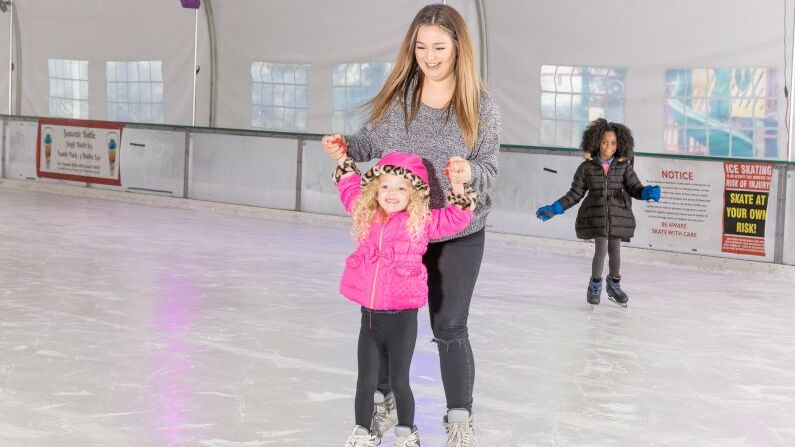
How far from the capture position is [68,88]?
17.6 metres

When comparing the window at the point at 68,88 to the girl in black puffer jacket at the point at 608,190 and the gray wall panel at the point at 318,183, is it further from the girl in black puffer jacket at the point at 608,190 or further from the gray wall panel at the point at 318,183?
the girl in black puffer jacket at the point at 608,190

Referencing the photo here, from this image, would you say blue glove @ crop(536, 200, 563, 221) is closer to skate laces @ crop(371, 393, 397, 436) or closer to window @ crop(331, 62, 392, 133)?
skate laces @ crop(371, 393, 397, 436)

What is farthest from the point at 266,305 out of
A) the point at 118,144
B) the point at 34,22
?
the point at 34,22

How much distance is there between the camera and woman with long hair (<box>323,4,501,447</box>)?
3.85m

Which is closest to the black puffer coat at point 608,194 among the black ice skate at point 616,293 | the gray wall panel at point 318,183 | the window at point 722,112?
the black ice skate at point 616,293

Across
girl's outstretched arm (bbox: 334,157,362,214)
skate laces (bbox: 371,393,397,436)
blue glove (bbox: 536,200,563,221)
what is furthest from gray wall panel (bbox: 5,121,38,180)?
girl's outstretched arm (bbox: 334,157,362,214)

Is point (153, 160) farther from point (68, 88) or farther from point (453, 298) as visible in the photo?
point (453, 298)

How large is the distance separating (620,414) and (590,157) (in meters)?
3.26

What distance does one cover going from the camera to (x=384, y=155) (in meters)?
3.94

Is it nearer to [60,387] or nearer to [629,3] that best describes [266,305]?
[60,387]

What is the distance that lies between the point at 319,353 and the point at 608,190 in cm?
270

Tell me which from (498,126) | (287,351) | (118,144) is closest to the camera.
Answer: (498,126)

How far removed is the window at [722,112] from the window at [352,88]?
11.3ft

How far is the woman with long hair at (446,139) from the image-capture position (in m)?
3.85
